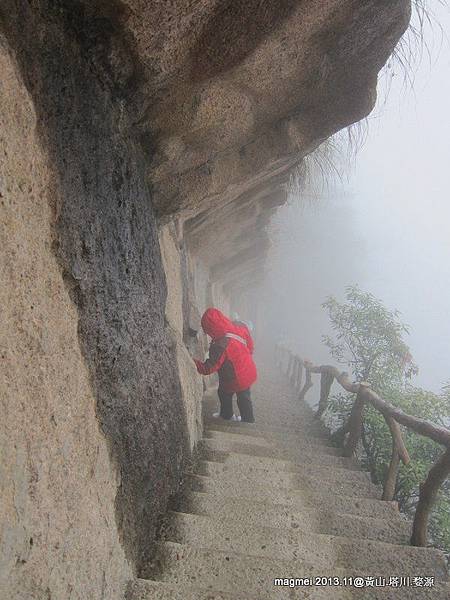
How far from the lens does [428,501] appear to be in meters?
2.91

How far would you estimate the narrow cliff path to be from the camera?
7.10ft

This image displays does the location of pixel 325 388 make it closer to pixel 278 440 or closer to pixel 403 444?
pixel 278 440

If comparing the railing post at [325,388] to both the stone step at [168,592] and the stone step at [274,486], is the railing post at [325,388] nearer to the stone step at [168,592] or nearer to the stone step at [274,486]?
the stone step at [274,486]

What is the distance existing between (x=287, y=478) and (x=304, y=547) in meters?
1.02

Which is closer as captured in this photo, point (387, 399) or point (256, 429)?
point (256, 429)

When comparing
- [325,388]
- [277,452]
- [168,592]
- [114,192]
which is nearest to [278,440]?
[277,452]

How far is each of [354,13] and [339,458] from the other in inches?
163

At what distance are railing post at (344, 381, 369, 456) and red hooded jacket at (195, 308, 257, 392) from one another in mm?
1272

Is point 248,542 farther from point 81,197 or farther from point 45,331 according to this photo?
point 81,197

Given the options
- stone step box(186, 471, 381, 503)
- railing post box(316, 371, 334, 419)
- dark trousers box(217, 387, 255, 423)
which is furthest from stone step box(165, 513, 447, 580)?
railing post box(316, 371, 334, 419)

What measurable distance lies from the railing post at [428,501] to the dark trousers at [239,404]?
2.78m

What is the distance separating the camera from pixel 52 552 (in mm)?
1391

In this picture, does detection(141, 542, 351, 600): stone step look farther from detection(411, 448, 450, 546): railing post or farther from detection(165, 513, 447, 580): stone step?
detection(411, 448, 450, 546): railing post

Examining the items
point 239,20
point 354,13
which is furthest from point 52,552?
point 354,13
